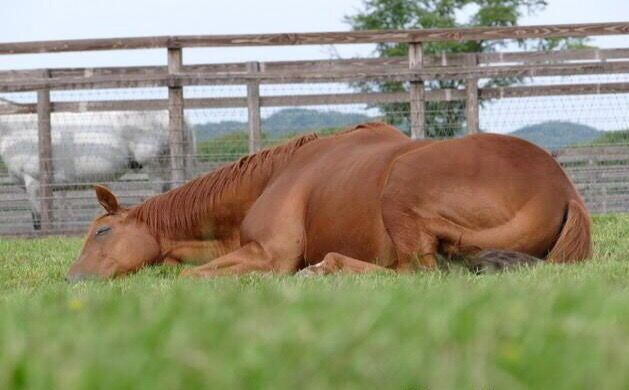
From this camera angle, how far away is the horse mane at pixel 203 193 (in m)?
7.62

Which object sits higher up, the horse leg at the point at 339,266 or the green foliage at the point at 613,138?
the green foliage at the point at 613,138

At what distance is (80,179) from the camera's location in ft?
52.1

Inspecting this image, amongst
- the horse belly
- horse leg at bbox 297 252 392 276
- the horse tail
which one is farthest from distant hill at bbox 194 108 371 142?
the horse tail

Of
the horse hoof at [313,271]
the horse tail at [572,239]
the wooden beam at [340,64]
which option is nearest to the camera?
the horse tail at [572,239]

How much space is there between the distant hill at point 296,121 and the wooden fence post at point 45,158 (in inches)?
76.6

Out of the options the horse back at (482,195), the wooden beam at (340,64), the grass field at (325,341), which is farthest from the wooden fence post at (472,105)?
the grass field at (325,341)

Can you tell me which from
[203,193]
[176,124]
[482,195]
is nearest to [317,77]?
[176,124]

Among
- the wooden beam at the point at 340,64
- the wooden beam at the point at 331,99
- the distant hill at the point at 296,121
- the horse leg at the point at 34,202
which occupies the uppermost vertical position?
the wooden beam at the point at 340,64

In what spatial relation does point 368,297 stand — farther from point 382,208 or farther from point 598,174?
point 598,174

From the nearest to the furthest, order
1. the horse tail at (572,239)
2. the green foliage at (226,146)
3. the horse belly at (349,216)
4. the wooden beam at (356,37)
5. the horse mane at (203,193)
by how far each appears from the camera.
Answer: the horse tail at (572,239)
the horse belly at (349,216)
the horse mane at (203,193)
the wooden beam at (356,37)
the green foliage at (226,146)

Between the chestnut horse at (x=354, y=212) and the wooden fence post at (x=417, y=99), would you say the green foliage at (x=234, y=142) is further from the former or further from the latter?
the chestnut horse at (x=354, y=212)

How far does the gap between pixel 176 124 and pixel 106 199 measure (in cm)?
622

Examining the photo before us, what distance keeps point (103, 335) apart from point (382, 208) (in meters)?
4.05

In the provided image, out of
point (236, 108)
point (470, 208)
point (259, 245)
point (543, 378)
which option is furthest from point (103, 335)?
point (236, 108)
